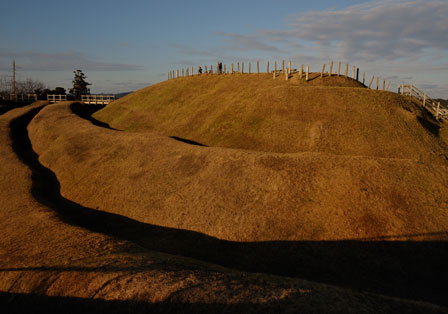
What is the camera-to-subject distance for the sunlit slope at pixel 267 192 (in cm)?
1992

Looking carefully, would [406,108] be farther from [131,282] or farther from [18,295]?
[18,295]

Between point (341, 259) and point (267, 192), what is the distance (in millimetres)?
6873

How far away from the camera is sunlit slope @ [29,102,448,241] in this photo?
1992cm

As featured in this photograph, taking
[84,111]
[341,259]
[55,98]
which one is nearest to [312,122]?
[341,259]

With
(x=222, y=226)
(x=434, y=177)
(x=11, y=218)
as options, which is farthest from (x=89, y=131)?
(x=434, y=177)

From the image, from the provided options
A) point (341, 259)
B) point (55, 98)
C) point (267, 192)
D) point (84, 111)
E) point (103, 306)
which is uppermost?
point (55, 98)

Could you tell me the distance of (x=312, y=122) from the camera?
3903 centimetres

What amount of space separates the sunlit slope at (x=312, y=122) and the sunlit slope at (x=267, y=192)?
9.35 m

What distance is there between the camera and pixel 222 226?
828 inches

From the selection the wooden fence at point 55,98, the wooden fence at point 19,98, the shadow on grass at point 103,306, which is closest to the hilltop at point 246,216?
A: the shadow on grass at point 103,306

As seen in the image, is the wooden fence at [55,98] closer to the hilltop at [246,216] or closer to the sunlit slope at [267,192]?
the hilltop at [246,216]

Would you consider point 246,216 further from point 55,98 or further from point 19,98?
point 19,98

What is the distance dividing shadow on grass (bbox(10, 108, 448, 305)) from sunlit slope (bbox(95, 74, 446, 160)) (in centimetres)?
1687

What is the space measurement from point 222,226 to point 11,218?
14.8m
